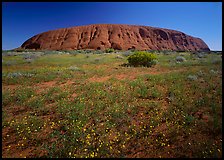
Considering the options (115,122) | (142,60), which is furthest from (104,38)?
(115,122)

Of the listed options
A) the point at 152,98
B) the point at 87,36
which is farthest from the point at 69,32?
the point at 152,98

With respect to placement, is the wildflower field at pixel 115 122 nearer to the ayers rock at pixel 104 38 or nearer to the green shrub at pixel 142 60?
the green shrub at pixel 142 60

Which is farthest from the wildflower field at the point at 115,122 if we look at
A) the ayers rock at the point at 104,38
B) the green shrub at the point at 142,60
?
the ayers rock at the point at 104,38

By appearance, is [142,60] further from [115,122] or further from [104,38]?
[104,38]

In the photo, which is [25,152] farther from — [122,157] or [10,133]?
[122,157]

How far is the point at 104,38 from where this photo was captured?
76.3 metres

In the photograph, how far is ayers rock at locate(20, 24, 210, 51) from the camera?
74.3 metres

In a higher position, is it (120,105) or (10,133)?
(120,105)

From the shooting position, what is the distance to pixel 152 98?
8016 millimetres

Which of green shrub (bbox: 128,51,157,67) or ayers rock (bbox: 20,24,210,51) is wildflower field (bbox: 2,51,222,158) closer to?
green shrub (bbox: 128,51,157,67)

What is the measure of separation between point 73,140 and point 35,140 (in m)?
1.10

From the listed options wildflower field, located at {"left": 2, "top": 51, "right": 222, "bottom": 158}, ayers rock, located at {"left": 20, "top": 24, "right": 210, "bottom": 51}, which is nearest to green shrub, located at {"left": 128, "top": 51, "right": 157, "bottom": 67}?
wildflower field, located at {"left": 2, "top": 51, "right": 222, "bottom": 158}

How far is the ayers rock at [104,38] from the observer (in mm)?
74312

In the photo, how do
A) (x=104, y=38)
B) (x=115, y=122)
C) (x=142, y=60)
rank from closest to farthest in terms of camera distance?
(x=115, y=122) → (x=142, y=60) → (x=104, y=38)
